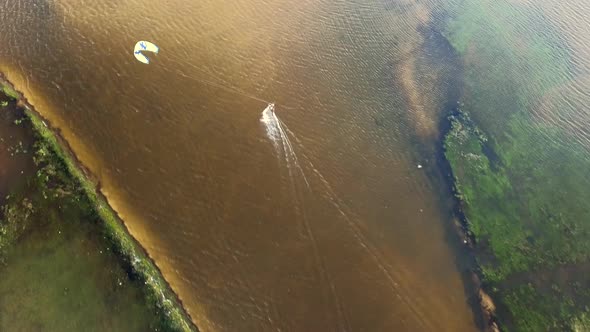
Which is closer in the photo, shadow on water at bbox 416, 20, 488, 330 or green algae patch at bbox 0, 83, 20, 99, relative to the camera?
shadow on water at bbox 416, 20, 488, 330

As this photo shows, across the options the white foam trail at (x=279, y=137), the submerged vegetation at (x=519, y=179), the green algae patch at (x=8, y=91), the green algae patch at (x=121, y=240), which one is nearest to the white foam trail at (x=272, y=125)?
A: the white foam trail at (x=279, y=137)

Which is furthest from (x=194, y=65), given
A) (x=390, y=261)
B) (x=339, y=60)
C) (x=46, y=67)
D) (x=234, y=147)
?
(x=390, y=261)

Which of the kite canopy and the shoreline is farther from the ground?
the kite canopy

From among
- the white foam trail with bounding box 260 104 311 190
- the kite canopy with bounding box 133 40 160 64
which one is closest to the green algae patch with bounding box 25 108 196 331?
the kite canopy with bounding box 133 40 160 64

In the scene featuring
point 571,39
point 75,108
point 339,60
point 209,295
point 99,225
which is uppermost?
point 571,39

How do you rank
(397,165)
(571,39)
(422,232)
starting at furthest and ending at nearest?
(571,39) → (397,165) → (422,232)

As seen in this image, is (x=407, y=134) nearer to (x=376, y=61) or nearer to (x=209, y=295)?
(x=376, y=61)

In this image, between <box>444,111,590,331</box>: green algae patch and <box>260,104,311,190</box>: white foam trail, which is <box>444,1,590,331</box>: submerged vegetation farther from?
<box>260,104,311,190</box>: white foam trail
